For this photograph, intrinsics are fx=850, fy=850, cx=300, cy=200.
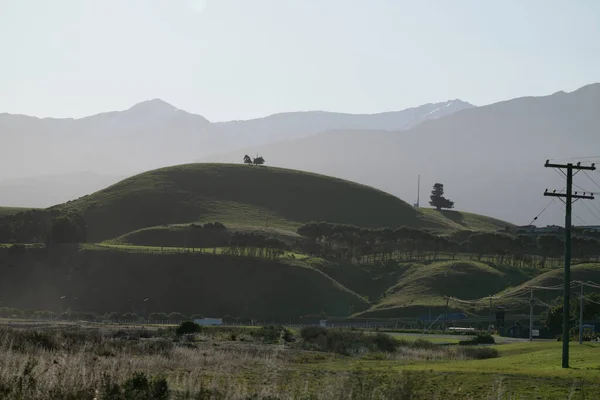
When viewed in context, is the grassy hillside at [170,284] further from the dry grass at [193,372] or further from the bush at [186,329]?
the dry grass at [193,372]

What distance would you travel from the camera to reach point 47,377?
29.8 m

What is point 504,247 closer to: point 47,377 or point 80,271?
point 80,271

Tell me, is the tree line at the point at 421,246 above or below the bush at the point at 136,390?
above

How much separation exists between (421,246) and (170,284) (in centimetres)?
6088

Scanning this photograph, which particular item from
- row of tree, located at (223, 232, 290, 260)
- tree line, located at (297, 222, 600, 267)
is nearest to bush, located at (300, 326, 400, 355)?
row of tree, located at (223, 232, 290, 260)

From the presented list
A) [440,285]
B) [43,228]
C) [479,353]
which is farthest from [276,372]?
[43,228]

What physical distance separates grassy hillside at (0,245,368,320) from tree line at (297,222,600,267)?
2744cm

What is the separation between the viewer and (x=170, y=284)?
134m

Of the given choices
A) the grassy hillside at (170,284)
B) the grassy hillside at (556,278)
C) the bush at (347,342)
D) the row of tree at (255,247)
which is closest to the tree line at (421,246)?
the row of tree at (255,247)

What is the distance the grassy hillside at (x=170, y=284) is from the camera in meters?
128

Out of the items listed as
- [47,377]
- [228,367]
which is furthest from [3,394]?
[228,367]

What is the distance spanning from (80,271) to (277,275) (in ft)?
106

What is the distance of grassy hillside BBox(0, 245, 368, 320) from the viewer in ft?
422

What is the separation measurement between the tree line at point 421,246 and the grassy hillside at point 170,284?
27443 mm
